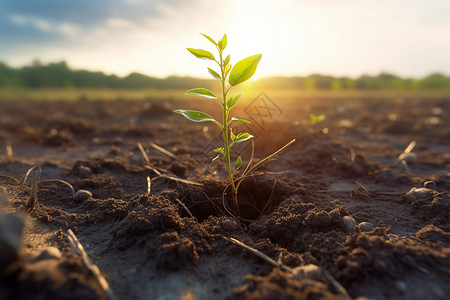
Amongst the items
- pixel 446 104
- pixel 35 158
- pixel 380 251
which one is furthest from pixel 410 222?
pixel 446 104

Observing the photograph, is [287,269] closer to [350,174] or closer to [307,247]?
[307,247]

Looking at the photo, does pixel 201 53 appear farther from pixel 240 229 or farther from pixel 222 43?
pixel 240 229

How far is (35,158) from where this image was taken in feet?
12.1

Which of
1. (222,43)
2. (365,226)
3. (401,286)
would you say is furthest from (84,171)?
(401,286)

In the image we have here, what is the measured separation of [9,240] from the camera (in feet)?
3.06

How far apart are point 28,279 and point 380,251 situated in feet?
4.82

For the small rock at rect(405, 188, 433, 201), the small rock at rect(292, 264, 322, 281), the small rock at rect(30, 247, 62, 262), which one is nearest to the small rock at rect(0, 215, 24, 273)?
the small rock at rect(30, 247, 62, 262)

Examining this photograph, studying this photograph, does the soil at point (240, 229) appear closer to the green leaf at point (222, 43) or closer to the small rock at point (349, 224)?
the small rock at point (349, 224)

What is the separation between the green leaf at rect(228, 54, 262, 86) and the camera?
1.64 m

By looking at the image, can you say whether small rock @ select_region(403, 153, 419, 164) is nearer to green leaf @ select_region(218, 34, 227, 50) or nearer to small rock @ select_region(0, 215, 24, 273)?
green leaf @ select_region(218, 34, 227, 50)

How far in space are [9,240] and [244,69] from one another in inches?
51.3

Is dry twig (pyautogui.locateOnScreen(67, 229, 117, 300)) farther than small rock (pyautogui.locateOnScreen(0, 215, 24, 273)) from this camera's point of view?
Yes

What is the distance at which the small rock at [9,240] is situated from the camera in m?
0.92

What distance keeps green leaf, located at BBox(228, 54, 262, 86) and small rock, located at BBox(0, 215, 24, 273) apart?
1193mm
